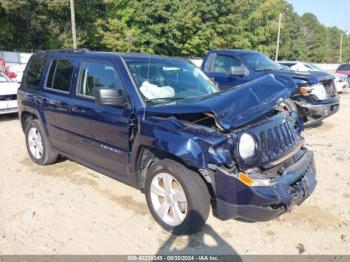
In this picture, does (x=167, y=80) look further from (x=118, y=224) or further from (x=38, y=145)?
(x=38, y=145)

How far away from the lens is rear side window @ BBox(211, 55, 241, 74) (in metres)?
9.59

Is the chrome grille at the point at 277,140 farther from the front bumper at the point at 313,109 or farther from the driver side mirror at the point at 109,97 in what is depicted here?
the front bumper at the point at 313,109

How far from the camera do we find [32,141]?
6.39 meters

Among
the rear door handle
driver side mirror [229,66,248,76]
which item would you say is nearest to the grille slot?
driver side mirror [229,66,248,76]

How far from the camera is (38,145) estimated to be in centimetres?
627

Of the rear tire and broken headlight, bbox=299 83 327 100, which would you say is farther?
broken headlight, bbox=299 83 327 100

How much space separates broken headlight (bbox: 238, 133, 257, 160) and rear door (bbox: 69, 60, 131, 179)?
136cm

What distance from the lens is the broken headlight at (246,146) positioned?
3607 mm

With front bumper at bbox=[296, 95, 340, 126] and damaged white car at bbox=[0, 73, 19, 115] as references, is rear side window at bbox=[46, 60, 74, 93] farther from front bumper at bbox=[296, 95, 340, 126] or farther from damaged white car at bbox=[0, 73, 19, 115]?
front bumper at bbox=[296, 95, 340, 126]

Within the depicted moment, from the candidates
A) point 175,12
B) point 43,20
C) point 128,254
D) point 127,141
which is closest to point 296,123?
point 127,141

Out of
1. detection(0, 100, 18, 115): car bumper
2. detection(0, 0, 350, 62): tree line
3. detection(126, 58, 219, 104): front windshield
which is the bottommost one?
detection(0, 100, 18, 115): car bumper

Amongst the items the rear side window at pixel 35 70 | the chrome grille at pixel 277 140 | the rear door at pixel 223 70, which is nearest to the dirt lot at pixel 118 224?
the chrome grille at pixel 277 140

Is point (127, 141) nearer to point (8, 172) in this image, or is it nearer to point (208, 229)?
point (208, 229)

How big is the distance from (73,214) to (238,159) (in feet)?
7.02
